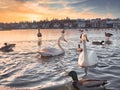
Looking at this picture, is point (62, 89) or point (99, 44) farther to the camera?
point (99, 44)

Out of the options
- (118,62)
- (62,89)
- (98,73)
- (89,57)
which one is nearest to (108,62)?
(118,62)

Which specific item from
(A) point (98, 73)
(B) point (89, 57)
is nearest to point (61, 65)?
(B) point (89, 57)

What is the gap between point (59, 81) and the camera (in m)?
18.9

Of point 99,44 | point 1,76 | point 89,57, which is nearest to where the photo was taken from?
point 1,76

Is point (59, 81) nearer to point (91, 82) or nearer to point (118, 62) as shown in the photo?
point (91, 82)

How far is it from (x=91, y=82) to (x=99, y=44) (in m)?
30.0

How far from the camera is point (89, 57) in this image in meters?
23.3

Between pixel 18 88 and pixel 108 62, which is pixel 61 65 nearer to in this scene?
pixel 108 62

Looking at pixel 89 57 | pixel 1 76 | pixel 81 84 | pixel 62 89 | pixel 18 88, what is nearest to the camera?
pixel 81 84

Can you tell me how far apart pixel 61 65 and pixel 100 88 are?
9.79 m

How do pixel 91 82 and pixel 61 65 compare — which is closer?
pixel 91 82

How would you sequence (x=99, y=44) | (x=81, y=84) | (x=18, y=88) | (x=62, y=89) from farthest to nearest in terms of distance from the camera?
(x=99, y=44)
(x=18, y=88)
(x=62, y=89)
(x=81, y=84)

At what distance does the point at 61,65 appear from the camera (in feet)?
83.0

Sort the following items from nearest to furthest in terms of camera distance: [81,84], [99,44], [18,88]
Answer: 1. [81,84]
2. [18,88]
3. [99,44]
